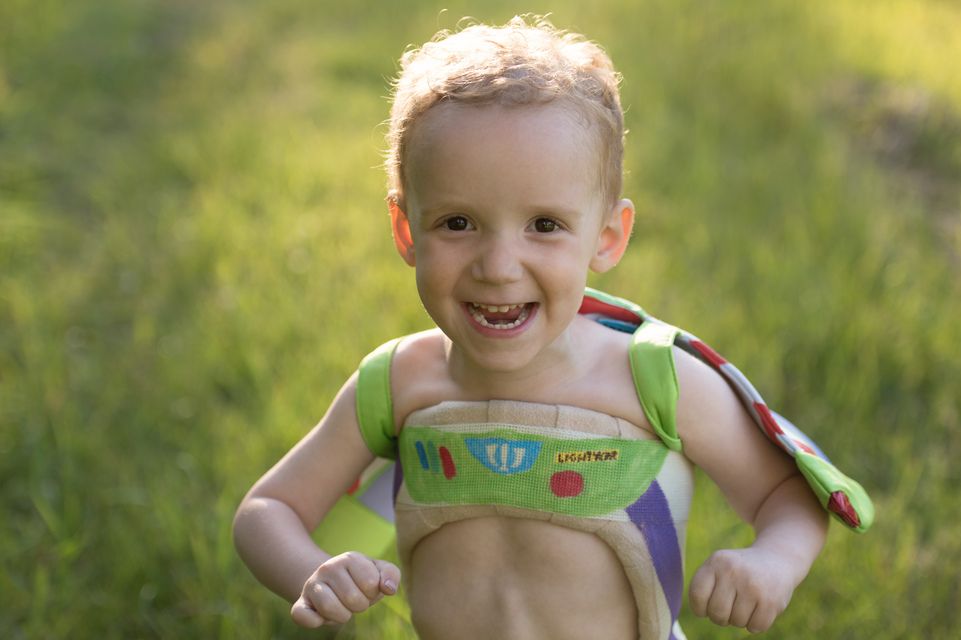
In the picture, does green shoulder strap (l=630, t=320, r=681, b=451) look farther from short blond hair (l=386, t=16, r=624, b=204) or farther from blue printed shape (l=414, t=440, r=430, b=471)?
blue printed shape (l=414, t=440, r=430, b=471)

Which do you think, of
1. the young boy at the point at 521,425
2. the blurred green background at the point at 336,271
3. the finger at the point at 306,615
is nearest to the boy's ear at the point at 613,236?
the young boy at the point at 521,425

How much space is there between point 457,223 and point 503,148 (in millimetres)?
144

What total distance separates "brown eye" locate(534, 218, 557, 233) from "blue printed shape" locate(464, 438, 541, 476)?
1.10 feet

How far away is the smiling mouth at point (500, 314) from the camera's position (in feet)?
5.76

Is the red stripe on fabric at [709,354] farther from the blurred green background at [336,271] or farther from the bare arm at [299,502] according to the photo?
the blurred green background at [336,271]

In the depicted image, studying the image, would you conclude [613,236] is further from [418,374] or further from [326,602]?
[326,602]

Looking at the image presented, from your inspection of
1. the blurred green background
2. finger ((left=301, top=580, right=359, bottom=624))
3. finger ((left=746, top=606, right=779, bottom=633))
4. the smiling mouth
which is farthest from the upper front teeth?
the blurred green background

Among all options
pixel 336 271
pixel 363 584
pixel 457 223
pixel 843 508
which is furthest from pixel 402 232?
pixel 336 271

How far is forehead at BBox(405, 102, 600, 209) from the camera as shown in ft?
5.49

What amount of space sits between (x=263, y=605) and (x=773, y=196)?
2.74 metres

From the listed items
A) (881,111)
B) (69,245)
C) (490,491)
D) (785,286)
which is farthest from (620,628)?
(881,111)

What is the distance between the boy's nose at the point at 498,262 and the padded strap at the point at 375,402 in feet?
1.10

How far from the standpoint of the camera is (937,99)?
511 cm

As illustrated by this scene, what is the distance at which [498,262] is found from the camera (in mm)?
1684
